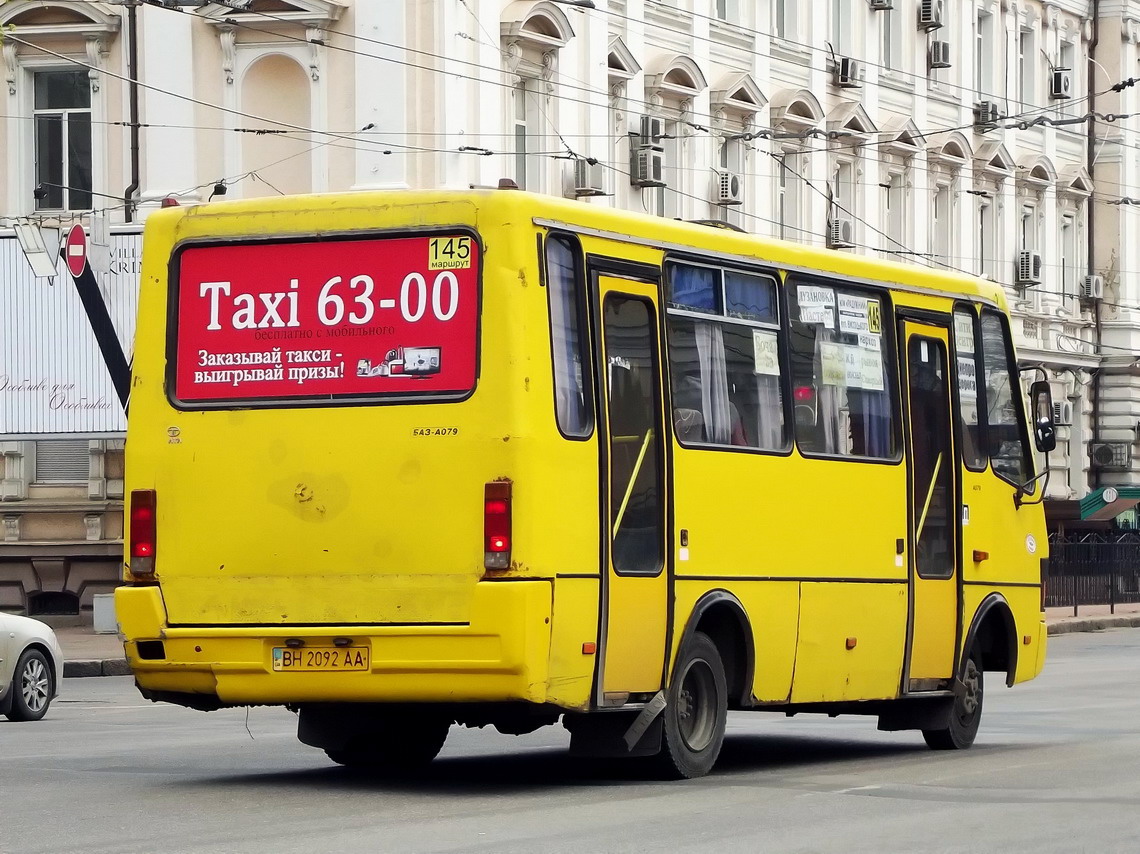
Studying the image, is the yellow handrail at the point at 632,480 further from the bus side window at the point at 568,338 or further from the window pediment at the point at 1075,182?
the window pediment at the point at 1075,182

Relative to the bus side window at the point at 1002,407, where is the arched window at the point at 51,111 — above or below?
above

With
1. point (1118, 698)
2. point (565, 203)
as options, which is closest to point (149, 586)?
point (565, 203)

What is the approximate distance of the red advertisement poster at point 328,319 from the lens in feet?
39.2

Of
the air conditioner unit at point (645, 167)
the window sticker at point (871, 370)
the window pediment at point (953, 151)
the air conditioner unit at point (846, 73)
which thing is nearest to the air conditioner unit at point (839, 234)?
the air conditioner unit at point (846, 73)

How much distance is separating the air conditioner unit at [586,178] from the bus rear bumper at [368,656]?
2380cm

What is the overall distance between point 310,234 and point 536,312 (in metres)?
1.30

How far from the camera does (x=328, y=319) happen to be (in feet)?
40.1

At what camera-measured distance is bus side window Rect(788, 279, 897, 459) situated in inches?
559

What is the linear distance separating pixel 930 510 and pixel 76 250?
2127 centimetres

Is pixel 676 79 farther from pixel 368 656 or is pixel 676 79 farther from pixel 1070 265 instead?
pixel 368 656

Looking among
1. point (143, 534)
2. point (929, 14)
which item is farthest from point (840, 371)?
point (929, 14)

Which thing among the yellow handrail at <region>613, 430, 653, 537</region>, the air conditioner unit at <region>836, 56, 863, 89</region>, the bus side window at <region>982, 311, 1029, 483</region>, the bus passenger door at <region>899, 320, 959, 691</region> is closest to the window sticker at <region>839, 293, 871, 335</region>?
the bus passenger door at <region>899, 320, 959, 691</region>

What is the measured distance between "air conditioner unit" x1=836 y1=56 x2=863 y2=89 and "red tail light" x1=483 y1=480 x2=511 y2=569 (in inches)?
1322

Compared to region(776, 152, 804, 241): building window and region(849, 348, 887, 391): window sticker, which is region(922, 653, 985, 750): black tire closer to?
region(849, 348, 887, 391): window sticker
